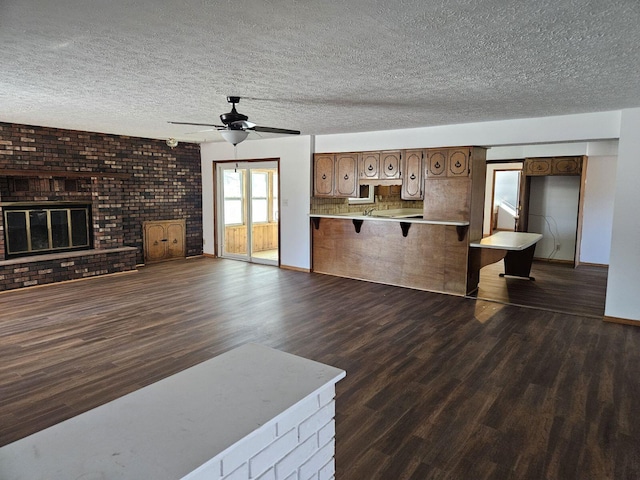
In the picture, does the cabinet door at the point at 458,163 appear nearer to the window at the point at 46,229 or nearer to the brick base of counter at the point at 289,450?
the brick base of counter at the point at 289,450

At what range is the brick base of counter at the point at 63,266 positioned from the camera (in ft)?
19.2

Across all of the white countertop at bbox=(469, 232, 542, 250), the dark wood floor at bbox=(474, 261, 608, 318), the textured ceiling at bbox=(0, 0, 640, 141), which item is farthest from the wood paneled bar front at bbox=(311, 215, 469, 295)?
the textured ceiling at bbox=(0, 0, 640, 141)

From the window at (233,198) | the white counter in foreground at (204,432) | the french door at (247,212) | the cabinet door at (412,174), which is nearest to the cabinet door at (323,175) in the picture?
the french door at (247,212)

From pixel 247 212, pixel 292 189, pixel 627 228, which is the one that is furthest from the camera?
pixel 247 212

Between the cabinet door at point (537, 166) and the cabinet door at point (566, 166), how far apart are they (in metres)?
0.08

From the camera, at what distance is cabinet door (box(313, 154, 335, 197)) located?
22.8 feet

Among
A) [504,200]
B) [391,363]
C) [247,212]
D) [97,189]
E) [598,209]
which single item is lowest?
[391,363]

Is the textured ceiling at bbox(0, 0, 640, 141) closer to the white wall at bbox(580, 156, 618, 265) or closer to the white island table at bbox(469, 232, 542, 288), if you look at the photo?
the white island table at bbox(469, 232, 542, 288)

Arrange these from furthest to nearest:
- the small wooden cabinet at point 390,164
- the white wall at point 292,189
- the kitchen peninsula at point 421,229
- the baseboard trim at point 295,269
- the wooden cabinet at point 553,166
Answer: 1. the wooden cabinet at point 553,166
2. the baseboard trim at point 295,269
3. the white wall at point 292,189
4. the small wooden cabinet at point 390,164
5. the kitchen peninsula at point 421,229

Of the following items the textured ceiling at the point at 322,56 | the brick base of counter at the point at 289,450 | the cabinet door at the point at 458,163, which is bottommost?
the brick base of counter at the point at 289,450

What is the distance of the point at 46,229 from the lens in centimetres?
641

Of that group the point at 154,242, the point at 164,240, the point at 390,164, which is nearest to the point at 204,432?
the point at 390,164

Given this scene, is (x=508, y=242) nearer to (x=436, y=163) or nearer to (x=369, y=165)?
(x=436, y=163)

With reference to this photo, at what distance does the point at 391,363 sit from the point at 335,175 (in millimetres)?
4003
